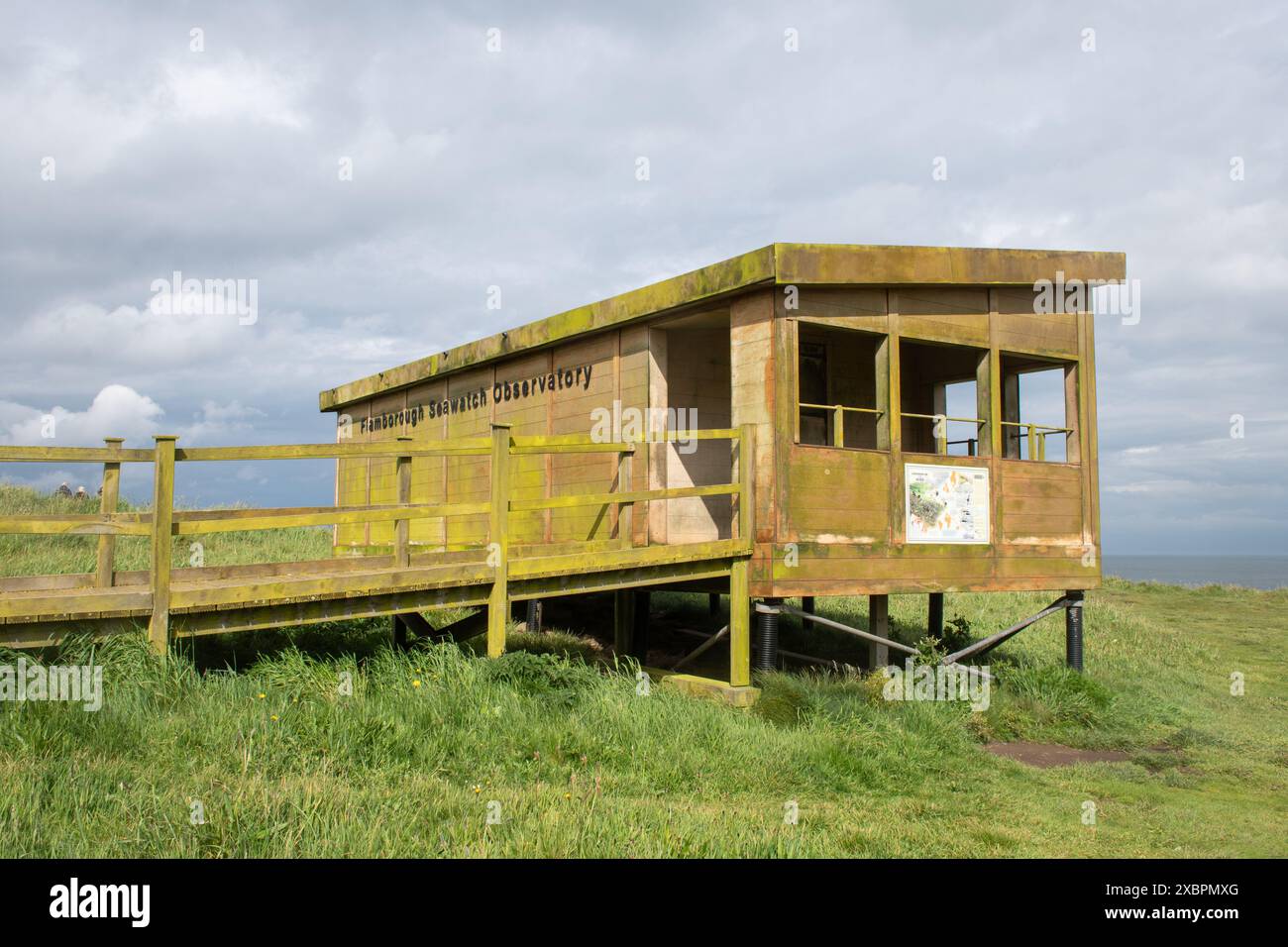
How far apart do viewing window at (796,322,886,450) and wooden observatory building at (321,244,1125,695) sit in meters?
0.03

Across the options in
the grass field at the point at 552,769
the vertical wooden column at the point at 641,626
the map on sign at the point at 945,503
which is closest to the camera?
the grass field at the point at 552,769

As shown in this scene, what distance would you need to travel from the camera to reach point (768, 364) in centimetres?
984

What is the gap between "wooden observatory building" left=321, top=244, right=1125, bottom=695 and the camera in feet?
32.4

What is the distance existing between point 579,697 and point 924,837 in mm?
2590

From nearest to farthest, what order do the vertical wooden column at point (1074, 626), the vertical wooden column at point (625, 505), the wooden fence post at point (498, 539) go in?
1. the wooden fence post at point (498, 539)
2. the vertical wooden column at point (625, 505)
3. the vertical wooden column at point (1074, 626)

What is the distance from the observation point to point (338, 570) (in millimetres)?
9500

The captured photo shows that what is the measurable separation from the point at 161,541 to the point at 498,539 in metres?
2.53

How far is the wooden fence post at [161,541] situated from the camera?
643cm

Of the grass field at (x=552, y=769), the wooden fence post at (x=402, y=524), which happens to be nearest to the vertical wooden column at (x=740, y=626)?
the grass field at (x=552, y=769)

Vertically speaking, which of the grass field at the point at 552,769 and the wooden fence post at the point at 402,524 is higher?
the wooden fence post at the point at 402,524

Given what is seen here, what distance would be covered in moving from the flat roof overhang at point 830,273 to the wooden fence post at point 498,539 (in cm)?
325

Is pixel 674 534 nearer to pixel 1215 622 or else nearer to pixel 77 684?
pixel 77 684

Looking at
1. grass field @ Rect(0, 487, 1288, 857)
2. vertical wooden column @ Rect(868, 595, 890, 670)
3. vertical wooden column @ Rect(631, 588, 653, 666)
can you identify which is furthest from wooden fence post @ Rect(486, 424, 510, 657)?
vertical wooden column @ Rect(868, 595, 890, 670)

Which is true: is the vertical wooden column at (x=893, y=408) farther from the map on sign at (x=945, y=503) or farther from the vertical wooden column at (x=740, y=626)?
the vertical wooden column at (x=740, y=626)
